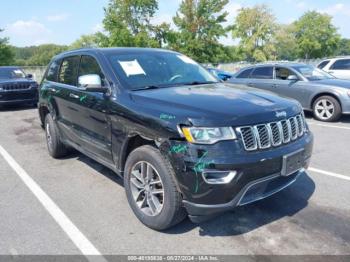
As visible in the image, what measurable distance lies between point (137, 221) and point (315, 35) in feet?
273

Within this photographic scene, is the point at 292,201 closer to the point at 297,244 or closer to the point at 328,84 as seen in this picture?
the point at 297,244

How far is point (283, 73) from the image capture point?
9930 millimetres

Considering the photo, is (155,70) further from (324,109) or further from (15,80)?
(15,80)

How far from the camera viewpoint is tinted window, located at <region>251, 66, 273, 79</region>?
1016cm

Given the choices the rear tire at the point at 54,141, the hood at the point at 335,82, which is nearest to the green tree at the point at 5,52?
the rear tire at the point at 54,141

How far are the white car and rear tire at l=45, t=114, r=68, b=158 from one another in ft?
34.4

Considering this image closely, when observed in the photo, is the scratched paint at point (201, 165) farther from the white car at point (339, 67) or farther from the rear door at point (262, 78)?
the white car at point (339, 67)

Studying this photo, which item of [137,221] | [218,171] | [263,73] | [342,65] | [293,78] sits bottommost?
[137,221]

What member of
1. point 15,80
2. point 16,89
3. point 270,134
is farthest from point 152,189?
point 15,80

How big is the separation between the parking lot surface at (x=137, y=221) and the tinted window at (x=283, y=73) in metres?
4.88

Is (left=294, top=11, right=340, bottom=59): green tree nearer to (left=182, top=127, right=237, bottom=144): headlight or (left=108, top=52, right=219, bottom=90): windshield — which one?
(left=108, top=52, right=219, bottom=90): windshield

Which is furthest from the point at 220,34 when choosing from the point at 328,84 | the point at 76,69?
the point at 76,69

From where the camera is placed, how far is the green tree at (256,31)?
2185 inches

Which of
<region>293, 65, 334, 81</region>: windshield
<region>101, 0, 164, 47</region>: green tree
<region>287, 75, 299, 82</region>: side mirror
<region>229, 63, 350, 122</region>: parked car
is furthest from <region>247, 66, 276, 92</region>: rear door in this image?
<region>101, 0, 164, 47</region>: green tree
